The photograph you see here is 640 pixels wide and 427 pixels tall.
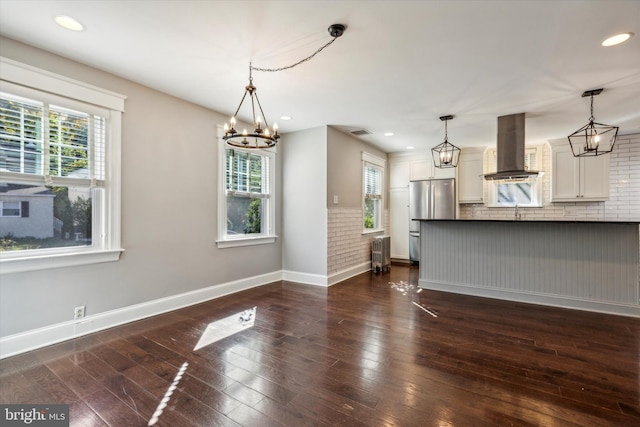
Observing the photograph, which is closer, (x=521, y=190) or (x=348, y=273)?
(x=348, y=273)

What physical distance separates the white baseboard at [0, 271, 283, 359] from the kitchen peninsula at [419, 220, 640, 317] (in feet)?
10.7

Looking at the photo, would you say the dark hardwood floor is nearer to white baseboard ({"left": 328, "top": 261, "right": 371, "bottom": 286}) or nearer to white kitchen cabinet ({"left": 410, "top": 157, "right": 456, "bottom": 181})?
white baseboard ({"left": 328, "top": 261, "right": 371, "bottom": 286})

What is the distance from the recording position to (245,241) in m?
4.61

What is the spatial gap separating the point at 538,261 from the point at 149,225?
5.03 meters

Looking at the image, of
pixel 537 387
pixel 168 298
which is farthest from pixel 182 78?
pixel 537 387

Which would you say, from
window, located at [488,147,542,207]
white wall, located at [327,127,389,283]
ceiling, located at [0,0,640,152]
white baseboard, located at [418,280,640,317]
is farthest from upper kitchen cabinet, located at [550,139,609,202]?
white wall, located at [327,127,389,283]

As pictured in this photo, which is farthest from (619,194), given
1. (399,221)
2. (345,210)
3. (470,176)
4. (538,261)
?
(345,210)

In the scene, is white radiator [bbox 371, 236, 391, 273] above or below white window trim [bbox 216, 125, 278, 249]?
below

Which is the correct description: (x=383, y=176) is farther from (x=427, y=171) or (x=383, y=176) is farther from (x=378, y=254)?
(x=378, y=254)

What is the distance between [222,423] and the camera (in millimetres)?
1713

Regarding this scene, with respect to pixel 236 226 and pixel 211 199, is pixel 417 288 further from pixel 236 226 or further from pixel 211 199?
pixel 211 199

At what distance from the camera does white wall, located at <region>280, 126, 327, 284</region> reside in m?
4.94

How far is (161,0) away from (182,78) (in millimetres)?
1233

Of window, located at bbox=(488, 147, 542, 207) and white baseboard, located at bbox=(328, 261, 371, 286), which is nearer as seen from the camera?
white baseboard, located at bbox=(328, 261, 371, 286)
